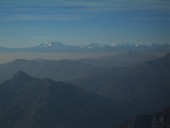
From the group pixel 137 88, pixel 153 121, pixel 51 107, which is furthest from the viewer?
pixel 137 88

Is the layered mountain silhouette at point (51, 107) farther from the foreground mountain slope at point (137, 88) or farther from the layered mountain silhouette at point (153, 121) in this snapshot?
the layered mountain silhouette at point (153, 121)

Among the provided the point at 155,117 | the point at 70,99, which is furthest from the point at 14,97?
the point at 155,117

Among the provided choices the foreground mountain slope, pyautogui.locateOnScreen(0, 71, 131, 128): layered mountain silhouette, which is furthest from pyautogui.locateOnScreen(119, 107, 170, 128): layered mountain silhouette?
the foreground mountain slope

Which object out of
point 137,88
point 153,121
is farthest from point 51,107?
point 137,88

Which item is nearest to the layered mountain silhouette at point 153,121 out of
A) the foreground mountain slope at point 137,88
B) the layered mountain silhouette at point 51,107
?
the layered mountain silhouette at point 51,107

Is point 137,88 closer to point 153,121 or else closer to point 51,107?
point 51,107

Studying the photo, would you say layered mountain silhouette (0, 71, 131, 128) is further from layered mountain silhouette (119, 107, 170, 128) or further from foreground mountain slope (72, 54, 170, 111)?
layered mountain silhouette (119, 107, 170, 128)
